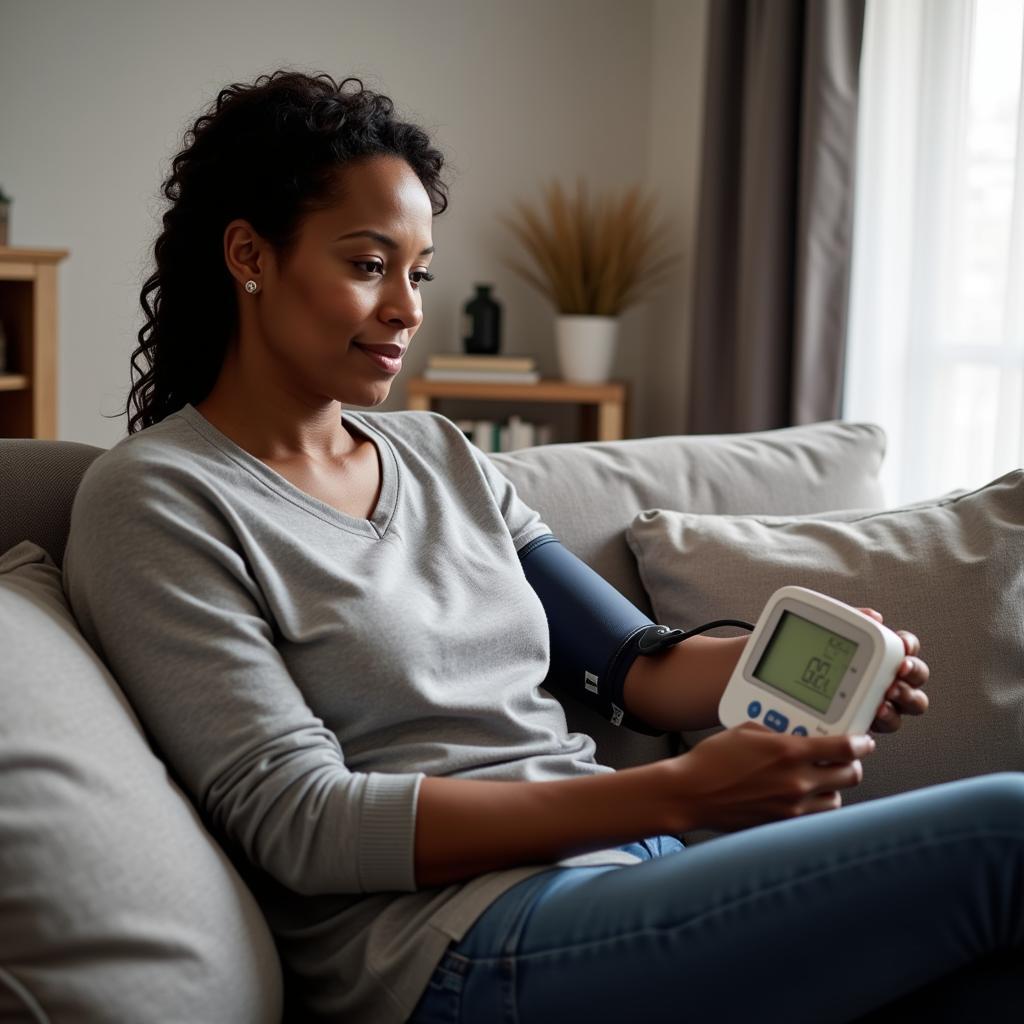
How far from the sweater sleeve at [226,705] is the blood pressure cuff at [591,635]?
1.16 ft

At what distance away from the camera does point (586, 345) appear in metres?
3.42

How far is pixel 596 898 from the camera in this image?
96 cm

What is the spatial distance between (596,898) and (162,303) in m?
0.76

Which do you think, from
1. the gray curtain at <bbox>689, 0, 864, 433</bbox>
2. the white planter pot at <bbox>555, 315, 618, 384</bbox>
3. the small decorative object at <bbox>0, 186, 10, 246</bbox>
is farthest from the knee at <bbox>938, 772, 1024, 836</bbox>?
the small decorative object at <bbox>0, 186, 10, 246</bbox>

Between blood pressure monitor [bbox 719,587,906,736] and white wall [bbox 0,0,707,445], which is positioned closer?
blood pressure monitor [bbox 719,587,906,736]

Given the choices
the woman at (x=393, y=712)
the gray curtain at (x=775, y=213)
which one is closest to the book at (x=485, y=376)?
the gray curtain at (x=775, y=213)

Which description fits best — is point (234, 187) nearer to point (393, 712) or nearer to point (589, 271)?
point (393, 712)

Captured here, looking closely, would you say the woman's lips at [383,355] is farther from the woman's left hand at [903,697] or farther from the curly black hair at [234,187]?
the woman's left hand at [903,697]

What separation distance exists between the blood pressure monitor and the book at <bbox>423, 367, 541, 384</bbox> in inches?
90.4

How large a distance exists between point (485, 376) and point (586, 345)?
30 centimetres

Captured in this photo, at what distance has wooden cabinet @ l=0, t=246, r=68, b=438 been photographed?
3023 mm

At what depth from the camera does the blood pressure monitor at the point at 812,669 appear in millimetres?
1020

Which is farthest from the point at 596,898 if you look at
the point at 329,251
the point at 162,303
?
the point at 162,303

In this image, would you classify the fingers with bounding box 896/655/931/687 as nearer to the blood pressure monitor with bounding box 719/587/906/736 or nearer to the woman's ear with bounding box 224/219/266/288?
the blood pressure monitor with bounding box 719/587/906/736
